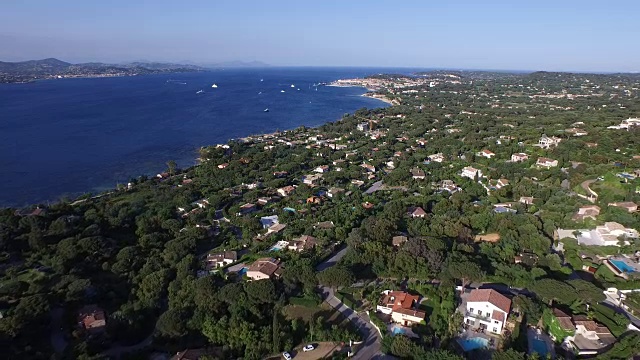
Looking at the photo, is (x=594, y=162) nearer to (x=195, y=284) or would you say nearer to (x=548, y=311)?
(x=548, y=311)

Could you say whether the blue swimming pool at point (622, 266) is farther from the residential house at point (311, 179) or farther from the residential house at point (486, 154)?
the residential house at point (311, 179)

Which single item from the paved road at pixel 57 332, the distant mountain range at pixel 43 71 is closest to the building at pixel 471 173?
the paved road at pixel 57 332

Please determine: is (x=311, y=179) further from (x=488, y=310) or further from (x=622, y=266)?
(x=622, y=266)

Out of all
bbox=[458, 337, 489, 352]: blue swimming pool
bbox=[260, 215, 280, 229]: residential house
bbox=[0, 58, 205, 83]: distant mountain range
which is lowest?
bbox=[458, 337, 489, 352]: blue swimming pool

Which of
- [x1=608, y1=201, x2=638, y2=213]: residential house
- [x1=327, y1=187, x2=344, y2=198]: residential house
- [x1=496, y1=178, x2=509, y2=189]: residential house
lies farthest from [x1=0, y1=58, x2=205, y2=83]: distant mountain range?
[x1=608, y1=201, x2=638, y2=213]: residential house

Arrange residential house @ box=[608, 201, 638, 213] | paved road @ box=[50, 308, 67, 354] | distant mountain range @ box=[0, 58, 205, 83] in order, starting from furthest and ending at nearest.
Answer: distant mountain range @ box=[0, 58, 205, 83] < residential house @ box=[608, 201, 638, 213] < paved road @ box=[50, 308, 67, 354]

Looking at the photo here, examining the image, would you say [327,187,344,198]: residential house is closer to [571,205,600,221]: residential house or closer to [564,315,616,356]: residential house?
[571,205,600,221]: residential house
